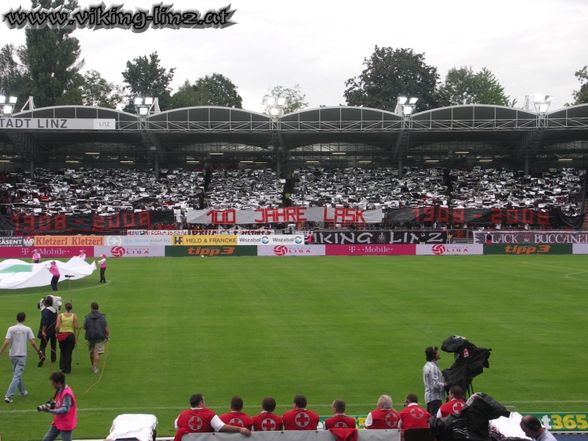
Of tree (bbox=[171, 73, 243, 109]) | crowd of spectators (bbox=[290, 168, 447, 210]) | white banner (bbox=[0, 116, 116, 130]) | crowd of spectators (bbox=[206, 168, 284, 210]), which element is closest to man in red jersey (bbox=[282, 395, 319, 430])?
white banner (bbox=[0, 116, 116, 130])

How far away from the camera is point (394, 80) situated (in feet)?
372

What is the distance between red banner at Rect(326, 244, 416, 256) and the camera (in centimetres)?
5556

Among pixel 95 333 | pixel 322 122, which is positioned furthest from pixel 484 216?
pixel 95 333

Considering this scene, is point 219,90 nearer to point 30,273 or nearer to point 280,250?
point 280,250

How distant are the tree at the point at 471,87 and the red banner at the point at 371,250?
87.0 metres

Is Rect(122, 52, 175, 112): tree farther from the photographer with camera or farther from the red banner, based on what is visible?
the photographer with camera

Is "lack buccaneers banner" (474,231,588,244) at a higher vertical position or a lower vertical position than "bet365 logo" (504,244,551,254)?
higher

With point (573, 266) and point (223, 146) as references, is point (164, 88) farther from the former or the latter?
point (573, 266)

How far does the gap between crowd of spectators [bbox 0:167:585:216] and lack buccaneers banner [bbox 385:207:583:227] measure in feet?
6.30

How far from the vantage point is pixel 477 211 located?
66.4 m

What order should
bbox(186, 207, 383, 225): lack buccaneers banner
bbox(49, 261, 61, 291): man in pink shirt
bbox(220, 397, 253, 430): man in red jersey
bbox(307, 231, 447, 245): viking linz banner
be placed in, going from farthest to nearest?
bbox(186, 207, 383, 225): lack buccaneers banner
bbox(307, 231, 447, 245): viking linz banner
bbox(49, 261, 61, 291): man in pink shirt
bbox(220, 397, 253, 430): man in red jersey

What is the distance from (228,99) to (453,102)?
43908mm

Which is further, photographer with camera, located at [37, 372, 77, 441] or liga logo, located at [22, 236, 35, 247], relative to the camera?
liga logo, located at [22, 236, 35, 247]

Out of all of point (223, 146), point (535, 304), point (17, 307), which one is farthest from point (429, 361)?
point (223, 146)
